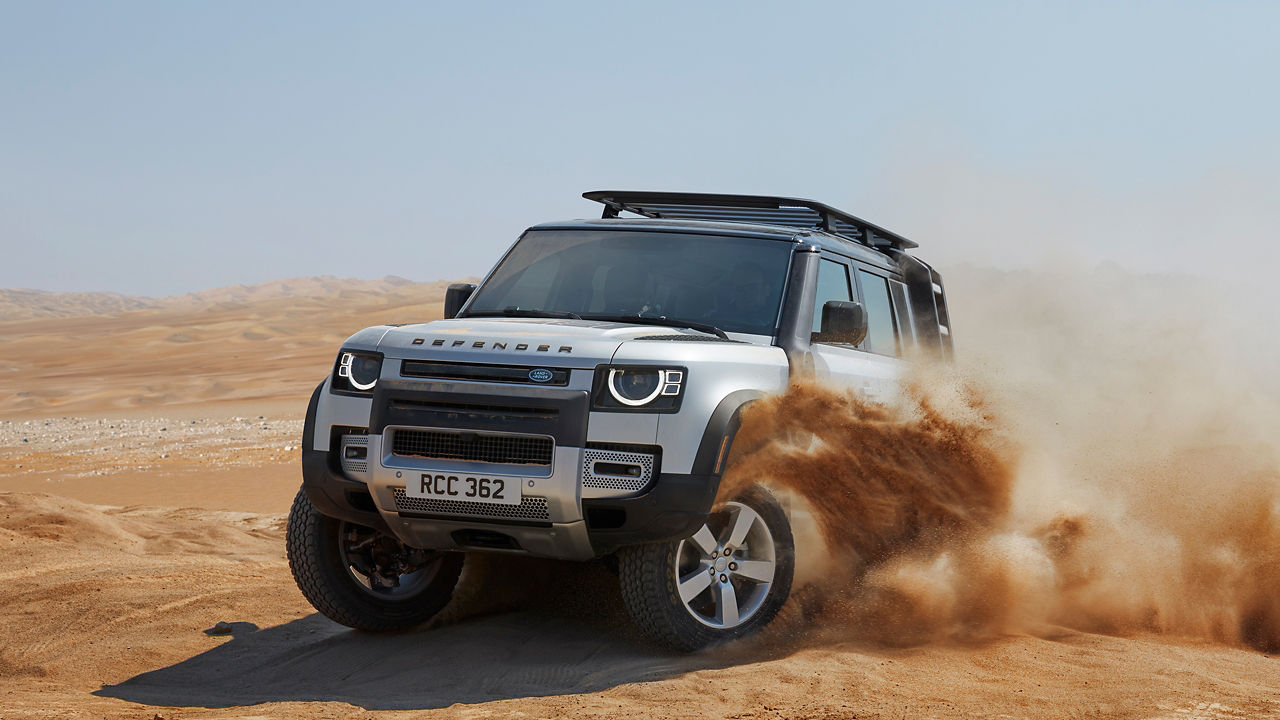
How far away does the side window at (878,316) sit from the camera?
21.9 ft

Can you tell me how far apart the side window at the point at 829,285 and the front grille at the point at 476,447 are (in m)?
1.72

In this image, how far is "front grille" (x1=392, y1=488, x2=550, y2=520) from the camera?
15.5 feet

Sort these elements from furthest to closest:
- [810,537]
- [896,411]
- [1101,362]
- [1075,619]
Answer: [1101,362], [1075,619], [896,411], [810,537]

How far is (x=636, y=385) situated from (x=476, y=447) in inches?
27.2

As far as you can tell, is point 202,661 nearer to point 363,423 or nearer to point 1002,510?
point 363,423

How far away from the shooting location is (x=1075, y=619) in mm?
6508

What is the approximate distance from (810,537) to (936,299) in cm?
277

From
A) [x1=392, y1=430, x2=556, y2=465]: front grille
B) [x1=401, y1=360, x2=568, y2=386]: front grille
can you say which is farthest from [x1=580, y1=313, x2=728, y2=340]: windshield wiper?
[x1=392, y1=430, x2=556, y2=465]: front grille

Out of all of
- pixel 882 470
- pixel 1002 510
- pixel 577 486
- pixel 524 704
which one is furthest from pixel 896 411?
pixel 524 704

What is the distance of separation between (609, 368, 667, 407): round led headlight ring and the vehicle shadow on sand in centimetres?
112

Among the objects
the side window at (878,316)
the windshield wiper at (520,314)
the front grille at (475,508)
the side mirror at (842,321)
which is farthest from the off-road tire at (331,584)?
the side window at (878,316)

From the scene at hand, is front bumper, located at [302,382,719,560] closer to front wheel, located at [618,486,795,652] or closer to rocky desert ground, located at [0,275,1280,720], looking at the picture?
front wheel, located at [618,486,795,652]

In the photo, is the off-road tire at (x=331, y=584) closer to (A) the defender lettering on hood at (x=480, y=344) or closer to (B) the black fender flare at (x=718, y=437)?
(A) the defender lettering on hood at (x=480, y=344)

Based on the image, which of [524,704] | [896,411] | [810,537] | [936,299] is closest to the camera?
[524,704]
